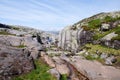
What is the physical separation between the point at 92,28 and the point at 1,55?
191 feet

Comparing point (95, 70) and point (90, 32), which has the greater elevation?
point (90, 32)

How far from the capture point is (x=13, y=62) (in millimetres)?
28141

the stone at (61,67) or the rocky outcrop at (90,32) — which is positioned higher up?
the rocky outcrop at (90,32)

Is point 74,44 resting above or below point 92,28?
below

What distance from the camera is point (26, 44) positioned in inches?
1375

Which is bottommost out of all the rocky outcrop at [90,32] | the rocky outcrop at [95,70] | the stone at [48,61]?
the rocky outcrop at [95,70]

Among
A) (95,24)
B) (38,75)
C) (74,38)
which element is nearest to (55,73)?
(38,75)

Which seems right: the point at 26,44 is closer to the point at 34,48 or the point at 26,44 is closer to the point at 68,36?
the point at 34,48

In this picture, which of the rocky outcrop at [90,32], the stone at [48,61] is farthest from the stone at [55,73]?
the rocky outcrop at [90,32]

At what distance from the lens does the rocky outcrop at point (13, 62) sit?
88.3 feet

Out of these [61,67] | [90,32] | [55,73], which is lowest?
[55,73]

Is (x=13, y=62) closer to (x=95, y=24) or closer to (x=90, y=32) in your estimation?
(x=90, y=32)

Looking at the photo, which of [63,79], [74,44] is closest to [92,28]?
[74,44]

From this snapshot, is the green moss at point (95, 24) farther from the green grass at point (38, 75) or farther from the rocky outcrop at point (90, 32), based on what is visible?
the green grass at point (38, 75)
